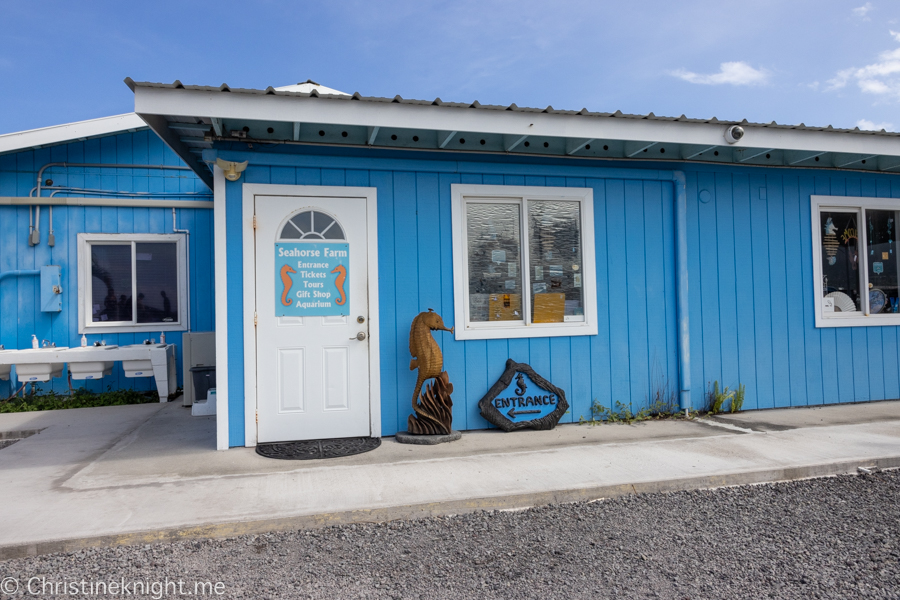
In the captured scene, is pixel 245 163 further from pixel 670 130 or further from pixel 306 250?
pixel 670 130

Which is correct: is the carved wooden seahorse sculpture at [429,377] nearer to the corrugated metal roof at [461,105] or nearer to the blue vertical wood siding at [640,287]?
the blue vertical wood siding at [640,287]

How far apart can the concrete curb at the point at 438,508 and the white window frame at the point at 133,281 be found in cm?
565

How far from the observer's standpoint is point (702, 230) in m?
6.28

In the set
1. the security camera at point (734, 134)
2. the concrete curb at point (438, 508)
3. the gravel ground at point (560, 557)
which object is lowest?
the gravel ground at point (560, 557)

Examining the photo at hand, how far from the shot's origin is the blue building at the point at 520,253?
4996 mm

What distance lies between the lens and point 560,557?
9.63ft

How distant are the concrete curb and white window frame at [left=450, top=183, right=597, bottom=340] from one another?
2.10 m

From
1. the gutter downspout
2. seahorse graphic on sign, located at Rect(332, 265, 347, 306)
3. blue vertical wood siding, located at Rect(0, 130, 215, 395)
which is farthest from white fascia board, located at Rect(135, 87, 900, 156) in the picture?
blue vertical wood siding, located at Rect(0, 130, 215, 395)

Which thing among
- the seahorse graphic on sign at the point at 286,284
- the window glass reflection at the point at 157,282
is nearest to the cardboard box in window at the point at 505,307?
the seahorse graphic on sign at the point at 286,284

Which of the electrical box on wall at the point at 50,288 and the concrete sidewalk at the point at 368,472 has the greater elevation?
the electrical box on wall at the point at 50,288

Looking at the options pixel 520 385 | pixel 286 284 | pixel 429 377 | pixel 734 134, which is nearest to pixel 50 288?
pixel 286 284

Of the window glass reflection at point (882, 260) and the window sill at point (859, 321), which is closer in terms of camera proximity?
the window sill at point (859, 321)

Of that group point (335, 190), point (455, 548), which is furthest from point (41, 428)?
point (455, 548)

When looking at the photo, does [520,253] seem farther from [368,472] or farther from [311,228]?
[368,472]
